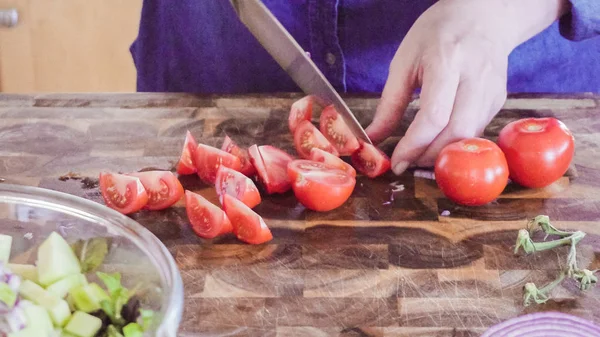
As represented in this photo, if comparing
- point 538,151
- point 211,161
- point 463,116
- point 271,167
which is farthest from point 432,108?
point 211,161

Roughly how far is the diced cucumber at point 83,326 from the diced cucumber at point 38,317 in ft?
0.08

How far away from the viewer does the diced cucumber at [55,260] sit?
946 millimetres

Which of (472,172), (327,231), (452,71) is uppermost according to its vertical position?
(452,71)

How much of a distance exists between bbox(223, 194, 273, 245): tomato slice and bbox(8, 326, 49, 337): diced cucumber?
41cm

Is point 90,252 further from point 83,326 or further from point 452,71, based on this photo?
point 452,71

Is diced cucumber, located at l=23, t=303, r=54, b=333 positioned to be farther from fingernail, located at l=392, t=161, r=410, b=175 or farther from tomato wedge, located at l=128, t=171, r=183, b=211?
fingernail, located at l=392, t=161, r=410, b=175

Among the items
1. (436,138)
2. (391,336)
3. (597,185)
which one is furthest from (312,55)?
(391,336)

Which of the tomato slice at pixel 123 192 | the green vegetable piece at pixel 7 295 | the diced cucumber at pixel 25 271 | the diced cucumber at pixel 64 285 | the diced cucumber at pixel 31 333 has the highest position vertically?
the green vegetable piece at pixel 7 295

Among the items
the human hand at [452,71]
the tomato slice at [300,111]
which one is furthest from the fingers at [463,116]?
the tomato slice at [300,111]

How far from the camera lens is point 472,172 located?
1231 millimetres

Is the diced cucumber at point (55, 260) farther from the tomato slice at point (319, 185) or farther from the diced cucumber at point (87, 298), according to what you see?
→ the tomato slice at point (319, 185)

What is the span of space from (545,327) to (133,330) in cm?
55

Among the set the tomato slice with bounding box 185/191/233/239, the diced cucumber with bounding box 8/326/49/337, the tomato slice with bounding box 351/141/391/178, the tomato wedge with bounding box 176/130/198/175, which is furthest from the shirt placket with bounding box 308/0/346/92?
the diced cucumber with bounding box 8/326/49/337

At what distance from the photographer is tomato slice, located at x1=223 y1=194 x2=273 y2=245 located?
3.93 ft
